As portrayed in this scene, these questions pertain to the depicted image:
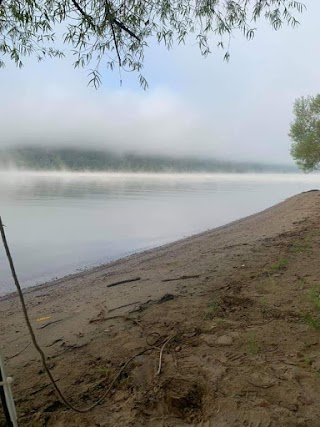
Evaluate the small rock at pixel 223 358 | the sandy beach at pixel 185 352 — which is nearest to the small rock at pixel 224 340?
the sandy beach at pixel 185 352

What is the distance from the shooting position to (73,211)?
31.5 m

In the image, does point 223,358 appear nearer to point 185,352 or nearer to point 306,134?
point 185,352

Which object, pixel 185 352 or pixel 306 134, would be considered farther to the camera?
pixel 306 134

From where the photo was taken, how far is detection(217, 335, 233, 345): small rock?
12.5 ft

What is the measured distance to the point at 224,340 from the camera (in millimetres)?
3887

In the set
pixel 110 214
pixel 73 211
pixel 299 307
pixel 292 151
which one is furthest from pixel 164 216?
pixel 299 307

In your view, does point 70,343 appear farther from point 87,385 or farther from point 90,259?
point 90,259

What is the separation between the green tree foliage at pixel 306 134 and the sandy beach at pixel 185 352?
27744mm

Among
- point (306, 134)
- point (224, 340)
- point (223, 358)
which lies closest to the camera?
point (223, 358)

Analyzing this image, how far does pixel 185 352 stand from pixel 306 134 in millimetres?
32278

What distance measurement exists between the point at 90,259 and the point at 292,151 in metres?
24.7

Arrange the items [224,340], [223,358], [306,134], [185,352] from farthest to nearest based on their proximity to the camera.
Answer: [306,134]
[224,340]
[185,352]
[223,358]

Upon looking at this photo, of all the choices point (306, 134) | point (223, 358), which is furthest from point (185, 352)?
point (306, 134)

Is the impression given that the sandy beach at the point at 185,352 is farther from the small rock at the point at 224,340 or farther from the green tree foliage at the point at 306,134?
the green tree foliage at the point at 306,134
